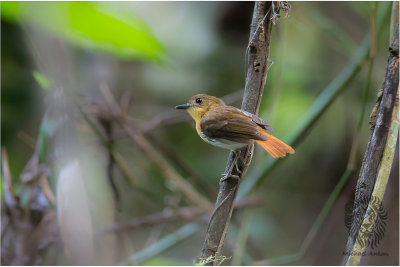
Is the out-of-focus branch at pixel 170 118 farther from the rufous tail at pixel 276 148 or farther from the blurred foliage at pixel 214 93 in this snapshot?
the rufous tail at pixel 276 148

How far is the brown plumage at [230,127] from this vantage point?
1280 millimetres

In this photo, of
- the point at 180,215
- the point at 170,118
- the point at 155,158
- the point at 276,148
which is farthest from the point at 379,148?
the point at 170,118

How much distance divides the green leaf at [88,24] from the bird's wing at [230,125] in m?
0.32

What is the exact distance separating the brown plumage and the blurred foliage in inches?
32.8

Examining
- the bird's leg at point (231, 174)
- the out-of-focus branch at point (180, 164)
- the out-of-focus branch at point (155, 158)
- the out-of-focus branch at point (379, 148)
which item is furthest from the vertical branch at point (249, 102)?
the out-of-focus branch at point (180, 164)

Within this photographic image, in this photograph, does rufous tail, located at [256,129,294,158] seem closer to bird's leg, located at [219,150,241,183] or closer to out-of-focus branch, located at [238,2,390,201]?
bird's leg, located at [219,150,241,183]

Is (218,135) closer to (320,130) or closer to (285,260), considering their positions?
(285,260)

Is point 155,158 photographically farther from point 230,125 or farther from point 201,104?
point 230,125

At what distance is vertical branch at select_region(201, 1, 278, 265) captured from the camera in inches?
40.3

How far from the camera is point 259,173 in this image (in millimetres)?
2064

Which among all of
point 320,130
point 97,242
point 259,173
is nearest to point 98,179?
point 97,242

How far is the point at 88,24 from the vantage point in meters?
1.44

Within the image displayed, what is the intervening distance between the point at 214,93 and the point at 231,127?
1.86 meters

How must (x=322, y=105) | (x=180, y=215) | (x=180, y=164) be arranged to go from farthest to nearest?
1. (x=180, y=164)
2. (x=180, y=215)
3. (x=322, y=105)
